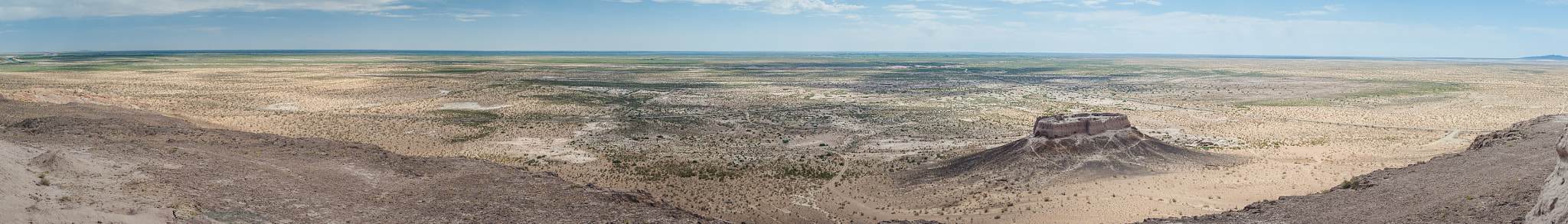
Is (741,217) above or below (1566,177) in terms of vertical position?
below

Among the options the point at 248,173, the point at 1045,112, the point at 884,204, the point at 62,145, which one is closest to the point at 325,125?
the point at 62,145

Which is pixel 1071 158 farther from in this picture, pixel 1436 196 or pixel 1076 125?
pixel 1436 196

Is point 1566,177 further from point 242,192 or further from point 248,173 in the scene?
point 248,173

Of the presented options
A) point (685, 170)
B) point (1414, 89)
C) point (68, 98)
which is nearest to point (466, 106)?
point (68, 98)

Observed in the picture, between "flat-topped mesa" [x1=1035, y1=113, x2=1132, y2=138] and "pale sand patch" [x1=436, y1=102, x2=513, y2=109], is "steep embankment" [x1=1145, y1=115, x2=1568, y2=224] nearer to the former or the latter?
"flat-topped mesa" [x1=1035, y1=113, x2=1132, y2=138]

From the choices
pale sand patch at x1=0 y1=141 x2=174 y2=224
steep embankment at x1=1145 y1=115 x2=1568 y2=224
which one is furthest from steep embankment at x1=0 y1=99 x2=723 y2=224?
steep embankment at x1=1145 y1=115 x2=1568 y2=224
